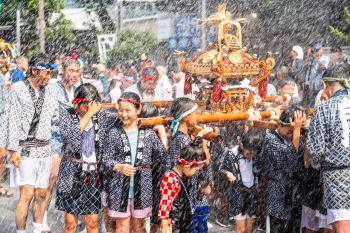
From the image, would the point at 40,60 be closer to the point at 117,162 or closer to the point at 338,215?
the point at 117,162

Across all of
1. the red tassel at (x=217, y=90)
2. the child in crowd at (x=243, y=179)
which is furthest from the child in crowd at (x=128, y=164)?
the red tassel at (x=217, y=90)

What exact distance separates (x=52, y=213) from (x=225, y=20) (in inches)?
118

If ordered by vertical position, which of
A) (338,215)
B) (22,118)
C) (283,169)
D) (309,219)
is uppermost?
(22,118)

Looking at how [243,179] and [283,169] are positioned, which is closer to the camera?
[283,169]

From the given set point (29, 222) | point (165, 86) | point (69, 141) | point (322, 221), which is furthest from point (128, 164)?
point (165, 86)

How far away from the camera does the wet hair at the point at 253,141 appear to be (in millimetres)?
5785

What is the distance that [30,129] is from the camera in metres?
5.91

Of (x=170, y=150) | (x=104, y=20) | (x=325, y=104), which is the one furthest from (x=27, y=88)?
(x=104, y=20)

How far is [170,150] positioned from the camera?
505 centimetres

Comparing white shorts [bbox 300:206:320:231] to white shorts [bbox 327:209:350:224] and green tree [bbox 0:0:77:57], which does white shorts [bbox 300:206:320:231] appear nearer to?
white shorts [bbox 327:209:350:224]

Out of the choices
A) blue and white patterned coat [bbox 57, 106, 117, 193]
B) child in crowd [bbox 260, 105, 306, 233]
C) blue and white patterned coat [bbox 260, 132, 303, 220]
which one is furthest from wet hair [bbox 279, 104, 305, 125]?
blue and white patterned coat [bbox 57, 106, 117, 193]

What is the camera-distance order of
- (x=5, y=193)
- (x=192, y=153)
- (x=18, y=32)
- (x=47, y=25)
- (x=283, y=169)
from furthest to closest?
(x=47, y=25), (x=18, y=32), (x=5, y=193), (x=283, y=169), (x=192, y=153)

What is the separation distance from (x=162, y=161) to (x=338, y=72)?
159 cm

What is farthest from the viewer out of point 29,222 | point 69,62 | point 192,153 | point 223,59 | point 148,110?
point 29,222
